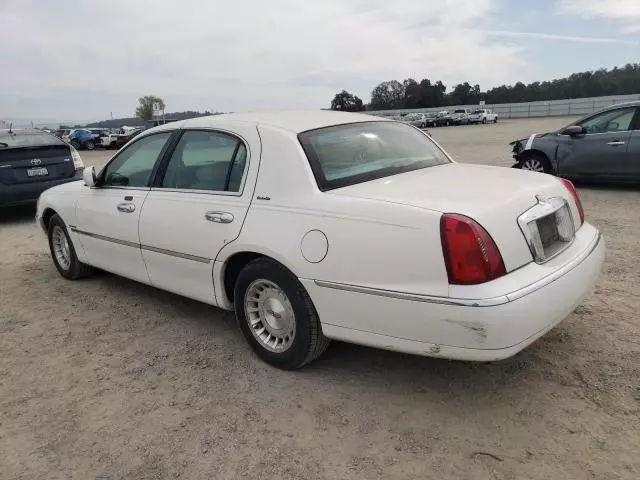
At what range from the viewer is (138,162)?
14.7 feet

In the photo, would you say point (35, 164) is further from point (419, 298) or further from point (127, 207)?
point (419, 298)

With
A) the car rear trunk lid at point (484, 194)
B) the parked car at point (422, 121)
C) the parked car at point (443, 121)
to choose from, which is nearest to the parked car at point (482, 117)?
the parked car at point (443, 121)

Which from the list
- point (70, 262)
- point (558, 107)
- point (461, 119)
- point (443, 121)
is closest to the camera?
point (70, 262)

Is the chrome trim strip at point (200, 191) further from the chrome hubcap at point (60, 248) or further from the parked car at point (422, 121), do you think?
the parked car at point (422, 121)

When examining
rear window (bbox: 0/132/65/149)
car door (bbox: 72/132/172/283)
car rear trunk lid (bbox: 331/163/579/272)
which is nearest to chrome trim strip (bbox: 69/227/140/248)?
car door (bbox: 72/132/172/283)

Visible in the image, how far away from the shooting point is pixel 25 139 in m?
8.93

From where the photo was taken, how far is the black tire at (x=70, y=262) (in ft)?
17.4

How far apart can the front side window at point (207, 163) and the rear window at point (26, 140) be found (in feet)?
19.4

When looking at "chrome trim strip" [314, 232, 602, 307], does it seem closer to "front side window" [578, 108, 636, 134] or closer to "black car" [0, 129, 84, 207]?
"front side window" [578, 108, 636, 134]

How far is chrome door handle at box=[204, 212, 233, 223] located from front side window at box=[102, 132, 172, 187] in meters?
0.95

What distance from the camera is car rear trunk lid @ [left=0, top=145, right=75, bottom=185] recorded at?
27.7ft

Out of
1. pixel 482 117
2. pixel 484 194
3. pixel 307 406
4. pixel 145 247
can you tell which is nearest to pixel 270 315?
pixel 307 406

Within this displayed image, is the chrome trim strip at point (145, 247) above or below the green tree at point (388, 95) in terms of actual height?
below

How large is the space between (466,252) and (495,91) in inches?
4183
